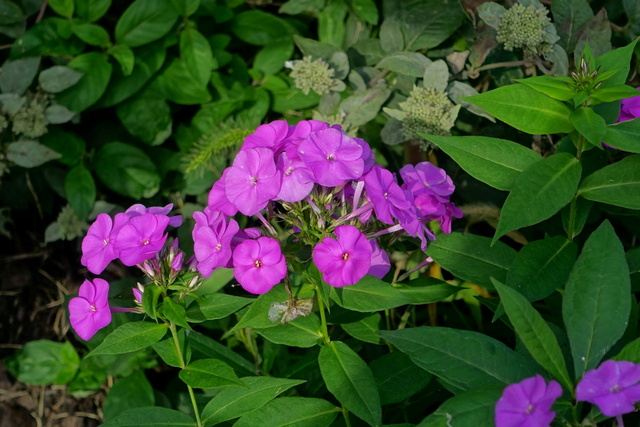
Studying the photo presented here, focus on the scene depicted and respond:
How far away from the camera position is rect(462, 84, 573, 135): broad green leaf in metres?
1.63

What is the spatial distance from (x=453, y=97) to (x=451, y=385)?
44.5 inches

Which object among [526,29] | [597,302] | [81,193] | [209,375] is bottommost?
[81,193]

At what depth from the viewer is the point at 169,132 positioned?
2689 millimetres

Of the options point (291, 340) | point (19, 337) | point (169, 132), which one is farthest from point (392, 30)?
point (19, 337)

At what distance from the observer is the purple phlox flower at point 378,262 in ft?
5.82

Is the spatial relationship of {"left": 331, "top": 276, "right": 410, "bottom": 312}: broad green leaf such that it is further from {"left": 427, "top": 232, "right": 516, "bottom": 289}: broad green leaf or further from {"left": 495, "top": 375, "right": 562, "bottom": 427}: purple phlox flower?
{"left": 495, "top": 375, "right": 562, "bottom": 427}: purple phlox flower

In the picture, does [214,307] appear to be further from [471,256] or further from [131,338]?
[471,256]

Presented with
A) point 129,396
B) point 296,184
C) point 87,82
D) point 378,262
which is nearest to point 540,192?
point 378,262

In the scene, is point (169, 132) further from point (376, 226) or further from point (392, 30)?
point (376, 226)

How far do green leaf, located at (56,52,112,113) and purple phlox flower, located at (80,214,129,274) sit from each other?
37.4 inches

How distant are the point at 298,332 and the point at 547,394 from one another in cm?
67

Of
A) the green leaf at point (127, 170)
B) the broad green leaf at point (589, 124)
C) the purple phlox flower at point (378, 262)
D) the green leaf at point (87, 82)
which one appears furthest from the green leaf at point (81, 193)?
the broad green leaf at point (589, 124)

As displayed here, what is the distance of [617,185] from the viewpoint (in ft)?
5.44

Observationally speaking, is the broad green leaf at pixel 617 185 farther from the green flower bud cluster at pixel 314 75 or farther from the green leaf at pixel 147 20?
the green leaf at pixel 147 20
